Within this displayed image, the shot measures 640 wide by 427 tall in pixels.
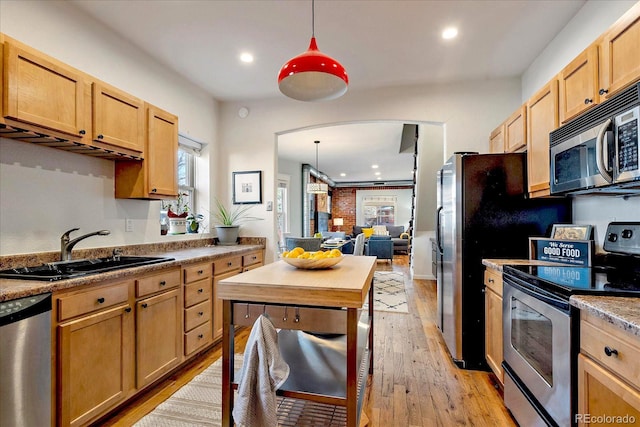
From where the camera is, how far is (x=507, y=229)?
247 cm

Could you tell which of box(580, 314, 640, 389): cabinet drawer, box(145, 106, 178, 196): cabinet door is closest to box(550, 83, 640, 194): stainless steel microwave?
box(580, 314, 640, 389): cabinet drawer

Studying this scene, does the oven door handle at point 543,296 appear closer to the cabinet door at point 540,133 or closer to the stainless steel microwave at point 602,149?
the stainless steel microwave at point 602,149

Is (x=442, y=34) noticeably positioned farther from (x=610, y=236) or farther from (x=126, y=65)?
(x=126, y=65)

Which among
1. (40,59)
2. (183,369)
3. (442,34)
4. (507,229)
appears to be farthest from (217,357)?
(442,34)

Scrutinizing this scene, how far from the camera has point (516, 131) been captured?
275 cm

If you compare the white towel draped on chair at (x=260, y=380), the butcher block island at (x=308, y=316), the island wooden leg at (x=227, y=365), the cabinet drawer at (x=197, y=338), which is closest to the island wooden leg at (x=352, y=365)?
the butcher block island at (x=308, y=316)

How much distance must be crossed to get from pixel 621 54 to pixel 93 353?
3240 millimetres

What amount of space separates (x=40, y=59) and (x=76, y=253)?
4.21 ft

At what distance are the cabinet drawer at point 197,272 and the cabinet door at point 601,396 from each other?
8.20 feet

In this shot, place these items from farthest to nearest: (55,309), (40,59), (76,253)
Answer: (76,253), (40,59), (55,309)

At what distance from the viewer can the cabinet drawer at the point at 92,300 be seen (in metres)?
1.57

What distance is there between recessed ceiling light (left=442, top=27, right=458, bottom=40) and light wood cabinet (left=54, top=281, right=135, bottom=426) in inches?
123

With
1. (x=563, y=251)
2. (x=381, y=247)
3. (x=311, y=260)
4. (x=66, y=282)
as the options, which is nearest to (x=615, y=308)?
(x=563, y=251)

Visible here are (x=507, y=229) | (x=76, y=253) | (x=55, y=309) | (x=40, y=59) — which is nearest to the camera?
(x=55, y=309)
